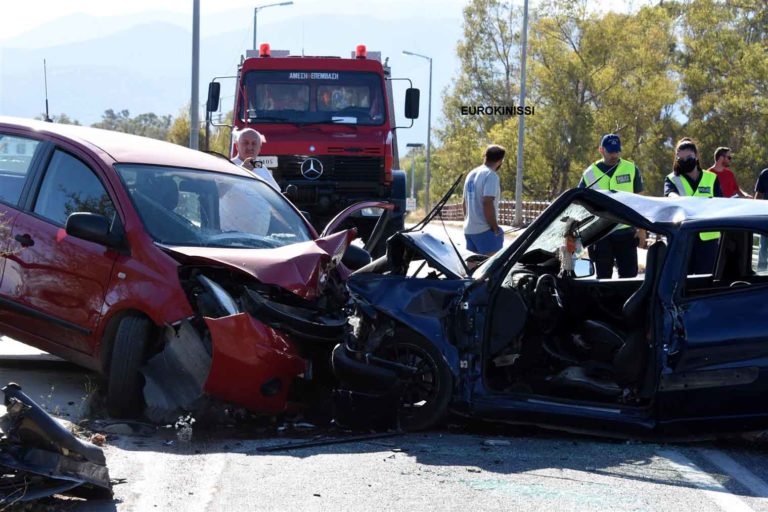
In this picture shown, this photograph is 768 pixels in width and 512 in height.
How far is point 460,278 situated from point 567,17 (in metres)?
42.3

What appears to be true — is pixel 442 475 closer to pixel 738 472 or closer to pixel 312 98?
pixel 738 472

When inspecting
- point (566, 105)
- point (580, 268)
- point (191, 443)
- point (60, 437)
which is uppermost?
point (566, 105)

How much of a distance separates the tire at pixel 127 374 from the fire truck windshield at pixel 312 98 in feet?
27.5

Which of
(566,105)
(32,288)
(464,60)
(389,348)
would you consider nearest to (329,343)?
(389,348)

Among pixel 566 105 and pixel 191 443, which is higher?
pixel 566 105

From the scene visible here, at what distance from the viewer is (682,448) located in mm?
5699

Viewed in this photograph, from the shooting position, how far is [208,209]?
7004mm

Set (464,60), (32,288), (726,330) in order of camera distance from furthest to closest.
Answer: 1. (464,60)
2. (32,288)
3. (726,330)

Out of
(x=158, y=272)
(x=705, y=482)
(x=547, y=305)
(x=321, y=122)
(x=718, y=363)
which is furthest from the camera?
(x=321, y=122)

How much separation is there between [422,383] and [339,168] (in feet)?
28.3

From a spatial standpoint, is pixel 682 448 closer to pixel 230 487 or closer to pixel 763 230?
pixel 763 230

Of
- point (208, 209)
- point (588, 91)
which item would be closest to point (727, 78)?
point (588, 91)

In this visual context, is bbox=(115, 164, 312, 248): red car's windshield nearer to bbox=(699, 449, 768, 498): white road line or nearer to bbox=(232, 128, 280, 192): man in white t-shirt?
bbox=(232, 128, 280, 192): man in white t-shirt

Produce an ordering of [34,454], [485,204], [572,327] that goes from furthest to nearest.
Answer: [485,204], [572,327], [34,454]
